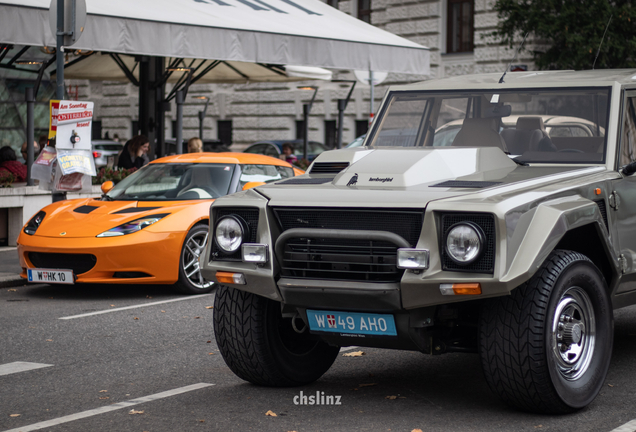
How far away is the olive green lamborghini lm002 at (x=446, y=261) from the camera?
4594 millimetres

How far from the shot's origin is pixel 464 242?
4547 millimetres

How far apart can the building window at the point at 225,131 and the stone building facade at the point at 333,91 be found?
0.12ft

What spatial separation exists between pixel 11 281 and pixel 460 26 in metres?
20.6

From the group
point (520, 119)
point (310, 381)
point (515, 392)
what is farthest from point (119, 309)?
point (515, 392)

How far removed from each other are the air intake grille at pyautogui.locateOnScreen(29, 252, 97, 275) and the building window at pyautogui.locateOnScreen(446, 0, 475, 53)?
20.6 metres

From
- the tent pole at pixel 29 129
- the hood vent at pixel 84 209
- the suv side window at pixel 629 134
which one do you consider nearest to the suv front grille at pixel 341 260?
the suv side window at pixel 629 134

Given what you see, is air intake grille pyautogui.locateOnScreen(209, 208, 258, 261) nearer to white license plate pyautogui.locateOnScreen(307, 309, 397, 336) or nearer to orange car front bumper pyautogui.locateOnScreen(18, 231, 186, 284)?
white license plate pyautogui.locateOnScreen(307, 309, 397, 336)

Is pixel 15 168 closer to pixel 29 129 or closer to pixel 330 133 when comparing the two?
pixel 29 129

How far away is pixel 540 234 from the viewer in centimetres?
464

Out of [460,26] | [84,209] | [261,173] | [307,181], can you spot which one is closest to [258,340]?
[307,181]

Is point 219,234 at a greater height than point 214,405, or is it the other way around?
point 219,234

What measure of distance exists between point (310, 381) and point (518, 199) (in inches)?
72.1

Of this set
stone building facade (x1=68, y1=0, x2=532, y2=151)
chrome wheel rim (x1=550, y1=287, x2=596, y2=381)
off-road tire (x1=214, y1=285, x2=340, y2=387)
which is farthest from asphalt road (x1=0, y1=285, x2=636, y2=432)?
stone building facade (x1=68, y1=0, x2=532, y2=151)

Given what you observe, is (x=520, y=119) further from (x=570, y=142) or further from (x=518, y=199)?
(x=518, y=199)
